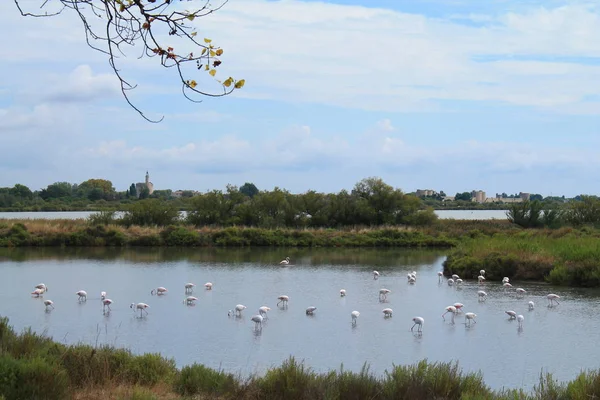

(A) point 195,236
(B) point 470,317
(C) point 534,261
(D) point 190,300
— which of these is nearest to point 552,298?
(B) point 470,317

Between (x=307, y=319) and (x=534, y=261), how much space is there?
1289 centimetres

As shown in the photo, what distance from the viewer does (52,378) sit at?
7730 millimetres

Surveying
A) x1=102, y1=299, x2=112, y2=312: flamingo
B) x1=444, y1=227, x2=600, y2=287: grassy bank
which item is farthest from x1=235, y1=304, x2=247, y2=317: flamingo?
→ x1=444, y1=227, x2=600, y2=287: grassy bank

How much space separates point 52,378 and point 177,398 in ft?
4.57

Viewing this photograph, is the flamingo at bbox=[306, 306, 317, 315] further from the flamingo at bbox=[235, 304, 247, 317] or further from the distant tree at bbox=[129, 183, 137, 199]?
the distant tree at bbox=[129, 183, 137, 199]

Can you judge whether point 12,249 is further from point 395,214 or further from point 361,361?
point 361,361

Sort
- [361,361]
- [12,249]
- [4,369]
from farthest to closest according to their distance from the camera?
[12,249] < [361,361] < [4,369]

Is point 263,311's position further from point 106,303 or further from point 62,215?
point 62,215

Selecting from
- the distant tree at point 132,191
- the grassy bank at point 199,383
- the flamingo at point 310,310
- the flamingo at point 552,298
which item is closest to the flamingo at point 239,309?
the flamingo at point 310,310

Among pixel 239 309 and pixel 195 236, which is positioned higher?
pixel 195 236

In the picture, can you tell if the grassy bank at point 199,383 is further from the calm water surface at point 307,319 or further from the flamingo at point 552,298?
the flamingo at point 552,298

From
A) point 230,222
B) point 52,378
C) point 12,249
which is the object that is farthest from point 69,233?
point 52,378

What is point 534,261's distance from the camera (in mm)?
27062

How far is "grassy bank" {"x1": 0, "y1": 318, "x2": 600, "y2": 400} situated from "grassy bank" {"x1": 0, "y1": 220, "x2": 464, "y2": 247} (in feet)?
117
